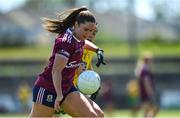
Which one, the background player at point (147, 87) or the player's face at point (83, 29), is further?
the background player at point (147, 87)

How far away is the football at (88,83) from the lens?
1023cm

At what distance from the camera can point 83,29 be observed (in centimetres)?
973

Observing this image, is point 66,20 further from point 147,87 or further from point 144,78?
point 147,87

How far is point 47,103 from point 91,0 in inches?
2018

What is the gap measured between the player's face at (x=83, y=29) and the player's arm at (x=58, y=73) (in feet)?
1.39

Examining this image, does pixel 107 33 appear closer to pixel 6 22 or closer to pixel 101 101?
pixel 6 22

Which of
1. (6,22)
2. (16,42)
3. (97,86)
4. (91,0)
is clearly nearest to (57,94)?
(97,86)

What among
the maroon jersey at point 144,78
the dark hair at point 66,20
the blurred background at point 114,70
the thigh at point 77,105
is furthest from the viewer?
the blurred background at point 114,70

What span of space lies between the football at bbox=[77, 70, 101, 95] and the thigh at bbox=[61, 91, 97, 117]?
20.5 inches

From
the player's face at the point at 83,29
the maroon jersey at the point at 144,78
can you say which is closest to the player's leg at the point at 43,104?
the player's face at the point at 83,29

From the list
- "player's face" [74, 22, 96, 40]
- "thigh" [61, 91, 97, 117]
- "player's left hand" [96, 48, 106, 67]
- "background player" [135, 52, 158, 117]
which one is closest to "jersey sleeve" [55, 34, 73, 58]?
"player's face" [74, 22, 96, 40]

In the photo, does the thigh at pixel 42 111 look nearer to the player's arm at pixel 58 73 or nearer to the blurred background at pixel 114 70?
the player's arm at pixel 58 73

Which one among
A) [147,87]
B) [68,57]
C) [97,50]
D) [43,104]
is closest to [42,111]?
[43,104]

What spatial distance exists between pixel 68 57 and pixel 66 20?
2.23 feet
